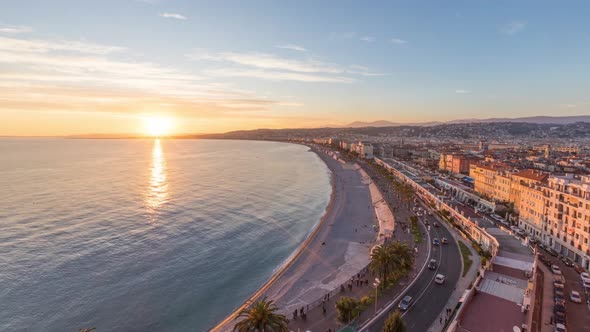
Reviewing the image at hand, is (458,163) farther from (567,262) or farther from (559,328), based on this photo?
(559,328)

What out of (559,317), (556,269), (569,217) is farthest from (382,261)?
(569,217)

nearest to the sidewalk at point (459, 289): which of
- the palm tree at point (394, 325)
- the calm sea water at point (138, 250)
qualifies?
the palm tree at point (394, 325)

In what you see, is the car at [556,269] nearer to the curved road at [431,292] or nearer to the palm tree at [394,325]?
the curved road at [431,292]

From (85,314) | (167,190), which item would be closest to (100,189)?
(167,190)

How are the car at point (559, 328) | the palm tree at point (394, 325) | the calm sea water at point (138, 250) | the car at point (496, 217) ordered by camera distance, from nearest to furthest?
the palm tree at point (394, 325) → the car at point (559, 328) → the calm sea water at point (138, 250) → the car at point (496, 217)

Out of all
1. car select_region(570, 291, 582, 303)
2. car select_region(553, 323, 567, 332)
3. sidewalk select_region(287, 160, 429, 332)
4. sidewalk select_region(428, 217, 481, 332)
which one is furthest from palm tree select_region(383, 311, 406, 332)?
car select_region(570, 291, 582, 303)

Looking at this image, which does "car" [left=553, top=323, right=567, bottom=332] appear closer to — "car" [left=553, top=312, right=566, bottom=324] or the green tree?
"car" [left=553, top=312, right=566, bottom=324]
